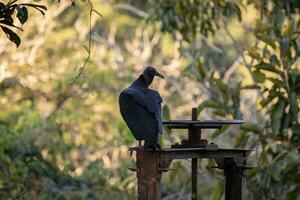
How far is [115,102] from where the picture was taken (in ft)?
40.9

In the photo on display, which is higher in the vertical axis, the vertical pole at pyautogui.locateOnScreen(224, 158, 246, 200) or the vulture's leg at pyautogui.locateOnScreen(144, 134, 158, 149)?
the vulture's leg at pyautogui.locateOnScreen(144, 134, 158, 149)

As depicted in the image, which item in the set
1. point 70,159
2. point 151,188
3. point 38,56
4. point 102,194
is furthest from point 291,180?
point 38,56

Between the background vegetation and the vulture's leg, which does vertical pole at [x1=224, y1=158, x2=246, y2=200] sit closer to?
the vulture's leg

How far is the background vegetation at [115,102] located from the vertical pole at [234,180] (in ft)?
4.10

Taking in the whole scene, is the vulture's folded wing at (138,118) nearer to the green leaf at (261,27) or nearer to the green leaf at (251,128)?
the green leaf at (261,27)

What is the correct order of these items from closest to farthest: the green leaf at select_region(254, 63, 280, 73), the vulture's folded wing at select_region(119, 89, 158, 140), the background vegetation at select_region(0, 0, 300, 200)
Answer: the vulture's folded wing at select_region(119, 89, 158, 140)
the green leaf at select_region(254, 63, 280, 73)
the background vegetation at select_region(0, 0, 300, 200)

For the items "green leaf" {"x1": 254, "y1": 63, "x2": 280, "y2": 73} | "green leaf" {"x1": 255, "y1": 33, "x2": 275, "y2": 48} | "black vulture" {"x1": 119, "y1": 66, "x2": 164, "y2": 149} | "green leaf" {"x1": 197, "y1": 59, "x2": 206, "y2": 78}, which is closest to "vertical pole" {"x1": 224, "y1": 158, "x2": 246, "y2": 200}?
"black vulture" {"x1": 119, "y1": 66, "x2": 164, "y2": 149}

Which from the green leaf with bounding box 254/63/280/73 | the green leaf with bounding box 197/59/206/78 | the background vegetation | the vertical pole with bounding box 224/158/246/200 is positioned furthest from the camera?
the green leaf with bounding box 197/59/206/78

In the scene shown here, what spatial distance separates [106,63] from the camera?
12.6 meters

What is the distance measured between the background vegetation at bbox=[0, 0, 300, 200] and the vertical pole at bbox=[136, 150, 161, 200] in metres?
0.75

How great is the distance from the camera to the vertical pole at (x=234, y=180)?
5195 mm

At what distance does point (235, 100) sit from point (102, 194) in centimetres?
253

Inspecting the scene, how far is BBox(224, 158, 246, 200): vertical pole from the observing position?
5.20 m

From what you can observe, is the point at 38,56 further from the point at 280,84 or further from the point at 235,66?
the point at 280,84
